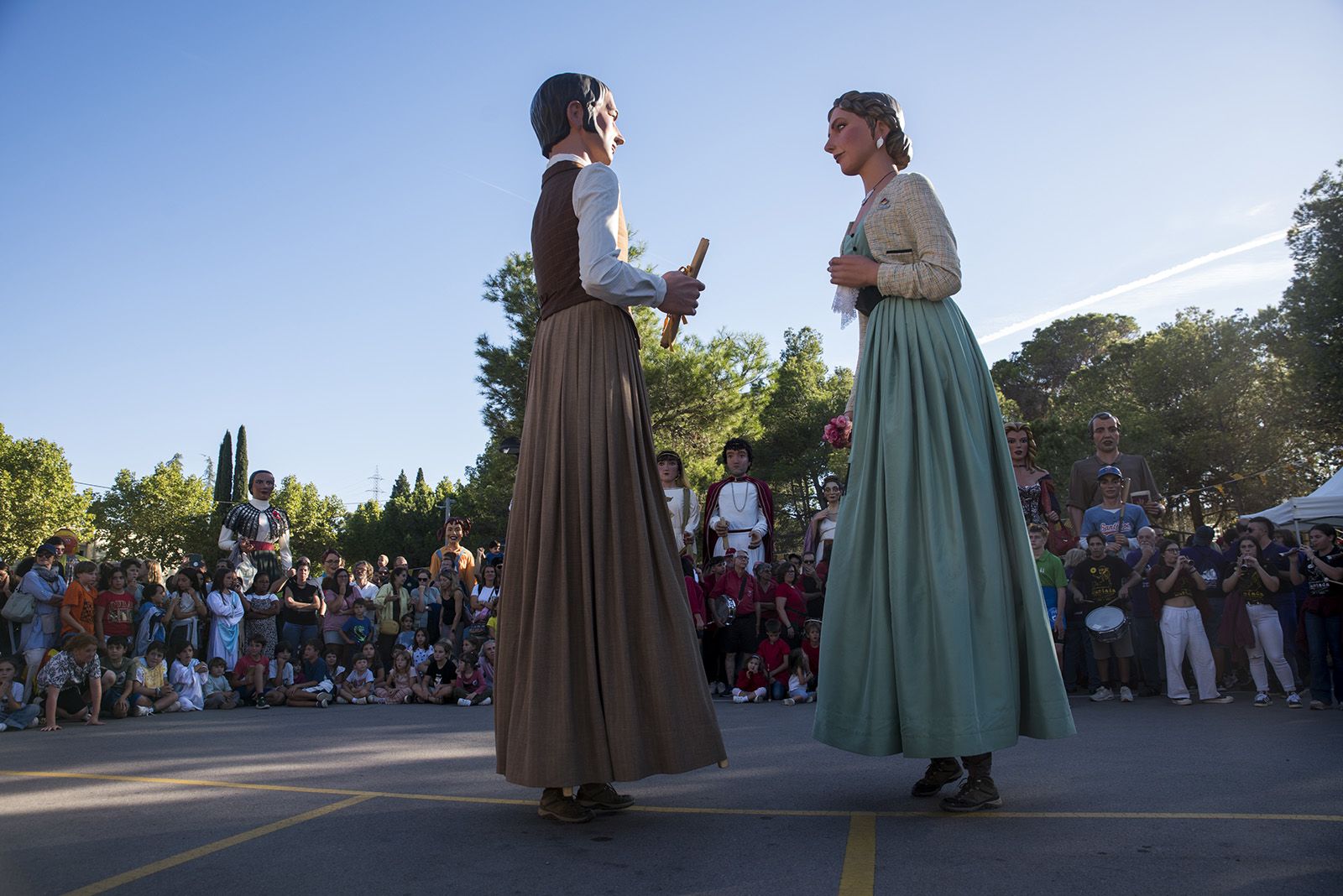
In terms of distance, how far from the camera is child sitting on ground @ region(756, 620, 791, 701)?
9.59 m

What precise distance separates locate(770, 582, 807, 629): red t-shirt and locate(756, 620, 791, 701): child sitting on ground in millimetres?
389

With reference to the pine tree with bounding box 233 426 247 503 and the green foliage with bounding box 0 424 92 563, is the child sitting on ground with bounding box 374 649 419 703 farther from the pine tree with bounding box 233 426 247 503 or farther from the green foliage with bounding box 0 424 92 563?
the pine tree with bounding box 233 426 247 503

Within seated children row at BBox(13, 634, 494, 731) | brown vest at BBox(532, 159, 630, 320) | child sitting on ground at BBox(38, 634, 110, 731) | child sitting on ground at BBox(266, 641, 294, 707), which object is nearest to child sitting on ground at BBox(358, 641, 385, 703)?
seated children row at BBox(13, 634, 494, 731)

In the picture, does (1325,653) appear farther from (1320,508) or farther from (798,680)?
(1320,508)

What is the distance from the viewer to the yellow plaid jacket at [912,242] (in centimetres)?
358

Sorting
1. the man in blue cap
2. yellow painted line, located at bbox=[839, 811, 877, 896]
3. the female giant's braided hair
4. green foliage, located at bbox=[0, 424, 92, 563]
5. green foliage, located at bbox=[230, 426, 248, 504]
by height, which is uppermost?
green foliage, located at bbox=[230, 426, 248, 504]

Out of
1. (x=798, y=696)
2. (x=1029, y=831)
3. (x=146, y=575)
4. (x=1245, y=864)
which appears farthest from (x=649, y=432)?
(x=146, y=575)

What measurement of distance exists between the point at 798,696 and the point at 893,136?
6.18 metres

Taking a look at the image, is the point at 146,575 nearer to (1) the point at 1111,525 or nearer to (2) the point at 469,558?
(2) the point at 469,558

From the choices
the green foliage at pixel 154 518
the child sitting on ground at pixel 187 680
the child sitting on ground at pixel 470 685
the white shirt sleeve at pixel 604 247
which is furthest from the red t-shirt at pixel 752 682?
the green foliage at pixel 154 518

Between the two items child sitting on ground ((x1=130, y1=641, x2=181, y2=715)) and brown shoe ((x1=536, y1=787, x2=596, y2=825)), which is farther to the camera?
child sitting on ground ((x1=130, y1=641, x2=181, y2=715))

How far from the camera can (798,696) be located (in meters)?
8.95

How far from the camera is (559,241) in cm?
364

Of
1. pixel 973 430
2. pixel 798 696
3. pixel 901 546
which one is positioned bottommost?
pixel 798 696
